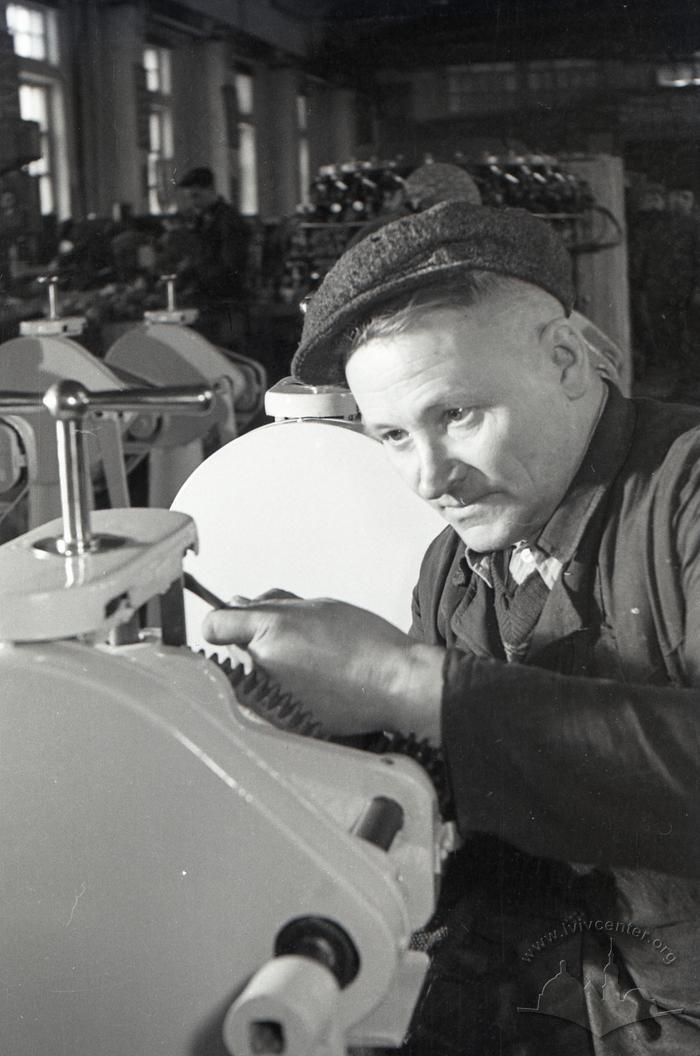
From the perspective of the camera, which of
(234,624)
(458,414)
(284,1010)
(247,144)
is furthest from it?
(247,144)

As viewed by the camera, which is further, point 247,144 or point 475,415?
point 247,144

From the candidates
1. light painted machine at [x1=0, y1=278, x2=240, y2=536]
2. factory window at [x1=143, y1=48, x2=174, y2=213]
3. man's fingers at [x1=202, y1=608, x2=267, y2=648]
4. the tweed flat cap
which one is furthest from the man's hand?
factory window at [x1=143, y1=48, x2=174, y2=213]

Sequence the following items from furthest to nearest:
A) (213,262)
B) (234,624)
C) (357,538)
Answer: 1. (213,262)
2. (357,538)
3. (234,624)

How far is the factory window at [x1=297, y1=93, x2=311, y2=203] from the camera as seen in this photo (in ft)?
3.69

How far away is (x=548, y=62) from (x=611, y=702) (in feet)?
1.88

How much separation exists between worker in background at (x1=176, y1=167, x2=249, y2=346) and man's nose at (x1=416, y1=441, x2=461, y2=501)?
0.50 meters

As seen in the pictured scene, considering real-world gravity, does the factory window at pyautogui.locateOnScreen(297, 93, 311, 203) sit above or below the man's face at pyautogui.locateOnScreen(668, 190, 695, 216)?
above

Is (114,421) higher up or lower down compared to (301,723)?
higher up

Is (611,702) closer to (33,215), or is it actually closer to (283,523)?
(283,523)

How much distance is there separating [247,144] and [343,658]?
28.4 inches

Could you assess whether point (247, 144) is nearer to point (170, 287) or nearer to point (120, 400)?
point (170, 287)

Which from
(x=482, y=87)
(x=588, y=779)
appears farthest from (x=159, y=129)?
(x=588, y=779)

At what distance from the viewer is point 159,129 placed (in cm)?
125

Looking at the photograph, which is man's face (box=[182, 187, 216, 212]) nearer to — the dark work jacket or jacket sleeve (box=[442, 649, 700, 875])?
the dark work jacket
